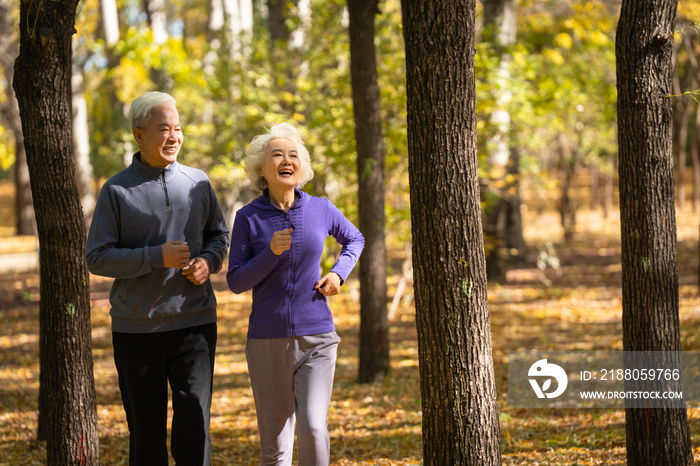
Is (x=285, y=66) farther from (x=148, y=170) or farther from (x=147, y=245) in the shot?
(x=147, y=245)

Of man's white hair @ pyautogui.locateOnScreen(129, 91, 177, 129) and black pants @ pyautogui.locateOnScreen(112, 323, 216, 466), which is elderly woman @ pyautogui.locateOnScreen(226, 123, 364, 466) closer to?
black pants @ pyautogui.locateOnScreen(112, 323, 216, 466)

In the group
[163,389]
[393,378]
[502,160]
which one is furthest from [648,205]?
[502,160]

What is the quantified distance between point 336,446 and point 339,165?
18.2 ft

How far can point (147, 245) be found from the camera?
3.12m

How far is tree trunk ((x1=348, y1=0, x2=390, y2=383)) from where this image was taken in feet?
21.9

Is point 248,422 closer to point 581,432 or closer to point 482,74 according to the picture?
point 581,432

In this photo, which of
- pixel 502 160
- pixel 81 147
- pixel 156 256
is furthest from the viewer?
pixel 81 147

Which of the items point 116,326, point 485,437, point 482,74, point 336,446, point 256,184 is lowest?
point 336,446

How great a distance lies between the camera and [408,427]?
5738mm

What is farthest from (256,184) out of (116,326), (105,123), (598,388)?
(105,123)

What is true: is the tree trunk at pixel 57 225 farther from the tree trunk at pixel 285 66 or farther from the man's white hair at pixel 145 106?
the tree trunk at pixel 285 66

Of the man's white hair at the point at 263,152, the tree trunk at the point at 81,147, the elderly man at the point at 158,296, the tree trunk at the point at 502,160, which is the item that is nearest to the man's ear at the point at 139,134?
the elderly man at the point at 158,296

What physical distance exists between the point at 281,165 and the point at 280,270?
0.53 meters

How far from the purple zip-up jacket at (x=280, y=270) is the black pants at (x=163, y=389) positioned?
333 mm
